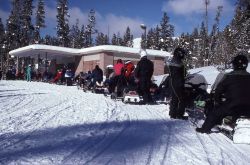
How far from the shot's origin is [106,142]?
18.8 ft

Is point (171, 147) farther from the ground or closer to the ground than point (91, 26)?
closer to the ground

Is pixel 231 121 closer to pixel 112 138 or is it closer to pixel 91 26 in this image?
pixel 112 138

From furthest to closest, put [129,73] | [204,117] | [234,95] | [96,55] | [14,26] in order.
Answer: [14,26], [96,55], [129,73], [204,117], [234,95]

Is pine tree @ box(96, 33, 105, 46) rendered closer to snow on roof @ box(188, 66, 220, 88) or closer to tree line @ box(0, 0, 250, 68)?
tree line @ box(0, 0, 250, 68)

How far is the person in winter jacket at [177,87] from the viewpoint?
9.20 metres

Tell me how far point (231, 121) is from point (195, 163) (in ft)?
8.18

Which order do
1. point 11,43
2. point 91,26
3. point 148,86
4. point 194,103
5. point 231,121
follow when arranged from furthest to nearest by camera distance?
1. point 91,26
2. point 11,43
3. point 148,86
4. point 194,103
5. point 231,121

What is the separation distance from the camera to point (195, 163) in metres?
4.69

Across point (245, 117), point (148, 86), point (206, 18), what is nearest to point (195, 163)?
point (245, 117)

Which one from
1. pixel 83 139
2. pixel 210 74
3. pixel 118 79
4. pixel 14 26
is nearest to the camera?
pixel 83 139

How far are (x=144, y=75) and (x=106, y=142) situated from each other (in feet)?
23.2

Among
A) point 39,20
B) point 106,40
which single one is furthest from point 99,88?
point 106,40

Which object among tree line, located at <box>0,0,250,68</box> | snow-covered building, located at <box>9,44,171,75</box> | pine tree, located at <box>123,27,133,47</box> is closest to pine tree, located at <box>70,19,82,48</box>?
tree line, located at <box>0,0,250,68</box>

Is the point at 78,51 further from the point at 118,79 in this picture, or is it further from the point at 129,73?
the point at 118,79
